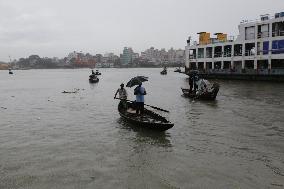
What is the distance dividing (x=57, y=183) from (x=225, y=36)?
5579 cm

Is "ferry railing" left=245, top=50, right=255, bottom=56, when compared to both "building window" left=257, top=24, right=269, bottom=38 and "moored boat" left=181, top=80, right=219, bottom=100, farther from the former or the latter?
"moored boat" left=181, top=80, right=219, bottom=100

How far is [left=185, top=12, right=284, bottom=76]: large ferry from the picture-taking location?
46312 millimetres

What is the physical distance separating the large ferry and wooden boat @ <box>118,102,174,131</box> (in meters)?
32.2

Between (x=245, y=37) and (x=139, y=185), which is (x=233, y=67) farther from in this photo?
(x=139, y=185)

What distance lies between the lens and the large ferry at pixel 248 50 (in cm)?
4631

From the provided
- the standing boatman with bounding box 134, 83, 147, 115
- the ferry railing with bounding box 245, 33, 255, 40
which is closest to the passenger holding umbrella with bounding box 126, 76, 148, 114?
the standing boatman with bounding box 134, 83, 147, 115

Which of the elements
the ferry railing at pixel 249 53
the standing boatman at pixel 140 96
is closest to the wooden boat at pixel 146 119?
the standing boatman at pixel 140 96

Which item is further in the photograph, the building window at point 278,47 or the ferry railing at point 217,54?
the ferry railing at point 217,54

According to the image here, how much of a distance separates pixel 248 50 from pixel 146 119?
1577 inches

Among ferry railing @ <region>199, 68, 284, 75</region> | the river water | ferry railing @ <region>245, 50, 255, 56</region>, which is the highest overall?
ferry railing @ <region>245, 50, 255, 56</region>

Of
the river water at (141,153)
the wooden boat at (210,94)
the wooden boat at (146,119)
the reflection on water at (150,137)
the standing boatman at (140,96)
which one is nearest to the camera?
the river water at (141,153)

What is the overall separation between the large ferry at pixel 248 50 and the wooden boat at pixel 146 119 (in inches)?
1268

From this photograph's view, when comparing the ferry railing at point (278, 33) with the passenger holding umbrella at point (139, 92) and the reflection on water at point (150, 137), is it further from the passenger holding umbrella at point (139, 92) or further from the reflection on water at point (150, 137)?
the reflection on water at point (150, 137)

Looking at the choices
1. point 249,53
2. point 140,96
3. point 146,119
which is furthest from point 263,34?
point 146,119
